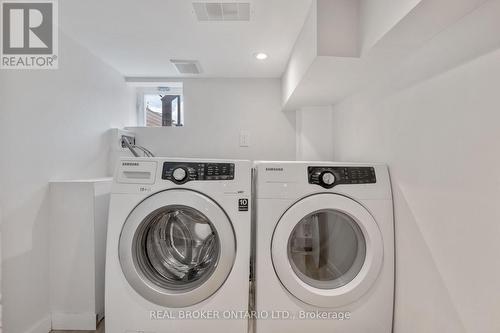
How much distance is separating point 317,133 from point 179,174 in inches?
53.4

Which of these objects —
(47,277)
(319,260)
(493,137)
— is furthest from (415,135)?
(47,277)

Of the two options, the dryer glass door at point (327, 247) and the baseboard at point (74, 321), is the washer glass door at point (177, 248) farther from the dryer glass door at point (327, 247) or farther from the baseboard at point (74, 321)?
the baseboard at point (74, 321)

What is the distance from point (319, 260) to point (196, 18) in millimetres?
1513

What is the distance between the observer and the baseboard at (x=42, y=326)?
3.99 ft

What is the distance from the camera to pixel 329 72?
1250 millimetres

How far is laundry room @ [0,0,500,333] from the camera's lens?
2.57 feet

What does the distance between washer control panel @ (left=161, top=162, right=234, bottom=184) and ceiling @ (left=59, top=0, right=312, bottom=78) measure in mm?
842

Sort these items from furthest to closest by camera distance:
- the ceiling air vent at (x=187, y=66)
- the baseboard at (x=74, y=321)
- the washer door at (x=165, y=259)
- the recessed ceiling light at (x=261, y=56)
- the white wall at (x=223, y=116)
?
the white wall at (x=223, y=116)
the ceiling air vent at (x=187, y=66)
the recessed ceiling light at (x=261, y=56)
the baseboard at (x=74, y=321)
the washer door at (x=165, y=259)

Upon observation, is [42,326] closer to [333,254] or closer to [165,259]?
[165,259]

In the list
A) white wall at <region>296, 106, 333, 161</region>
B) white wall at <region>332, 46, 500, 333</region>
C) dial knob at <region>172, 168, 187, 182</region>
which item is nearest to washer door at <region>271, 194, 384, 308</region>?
white wall at <region>332, 46, 500, 333</region>

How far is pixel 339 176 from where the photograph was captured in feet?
3.72

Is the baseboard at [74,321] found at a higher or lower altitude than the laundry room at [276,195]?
lower

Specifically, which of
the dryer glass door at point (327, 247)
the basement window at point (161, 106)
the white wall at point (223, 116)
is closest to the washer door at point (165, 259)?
the dryer glass door at point (327, 247)

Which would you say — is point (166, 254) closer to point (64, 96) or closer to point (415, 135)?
point (64, 96)
